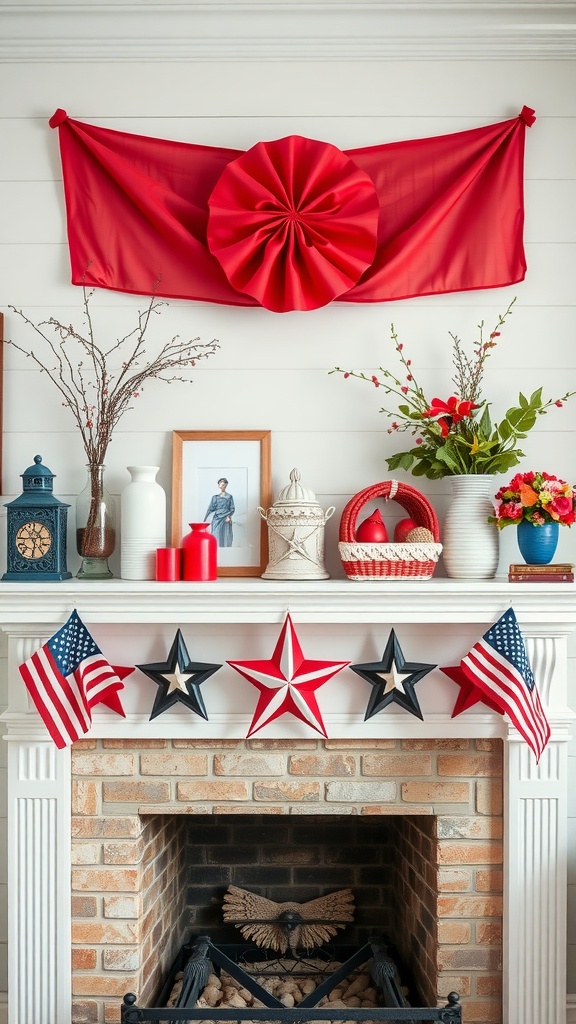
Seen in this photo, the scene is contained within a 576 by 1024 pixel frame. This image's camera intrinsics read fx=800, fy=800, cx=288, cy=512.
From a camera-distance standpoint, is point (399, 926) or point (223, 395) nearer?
point (223, 395)

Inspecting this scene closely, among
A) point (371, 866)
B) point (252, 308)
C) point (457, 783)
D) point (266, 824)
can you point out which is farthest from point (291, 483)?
point (371, 866)

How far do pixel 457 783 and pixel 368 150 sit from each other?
1617mm

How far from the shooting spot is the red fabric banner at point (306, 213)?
202 centimetres

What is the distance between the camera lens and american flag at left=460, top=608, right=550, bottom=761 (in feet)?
5.87

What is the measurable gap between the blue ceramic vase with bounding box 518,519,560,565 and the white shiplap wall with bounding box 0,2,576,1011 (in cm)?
19

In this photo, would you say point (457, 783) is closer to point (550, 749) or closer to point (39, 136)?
point (550, 749)

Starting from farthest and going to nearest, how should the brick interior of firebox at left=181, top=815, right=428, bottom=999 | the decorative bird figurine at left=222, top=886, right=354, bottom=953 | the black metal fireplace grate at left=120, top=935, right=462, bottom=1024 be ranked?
1. the brick interior of firebox at left=181, top=815, right=428, bottom=999
2. the decorative bird figurine at left=222, top=886, right=354, bottom=953
3. the black metal fireplace grate at left=120, top=935, right=462, bottom=1024

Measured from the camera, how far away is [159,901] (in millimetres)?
2107

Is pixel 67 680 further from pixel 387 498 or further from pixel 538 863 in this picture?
pixel 538 863

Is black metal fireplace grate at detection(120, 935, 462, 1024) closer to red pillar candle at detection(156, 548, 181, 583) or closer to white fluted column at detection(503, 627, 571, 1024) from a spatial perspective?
white fluted column at detection(503, 627, 571, 1024)

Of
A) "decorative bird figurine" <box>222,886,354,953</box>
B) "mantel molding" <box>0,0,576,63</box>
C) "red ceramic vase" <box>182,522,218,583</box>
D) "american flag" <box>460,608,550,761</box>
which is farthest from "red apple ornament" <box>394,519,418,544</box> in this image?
"mantel molding" <box>0,0,576,63</box>

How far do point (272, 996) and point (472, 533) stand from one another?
1.25 metres

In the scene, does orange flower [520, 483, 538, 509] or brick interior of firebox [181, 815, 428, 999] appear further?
brick interior of firebox [181, 815, 428, 999]

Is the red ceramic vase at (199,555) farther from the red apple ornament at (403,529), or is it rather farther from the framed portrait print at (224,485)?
the red apple ornament at (403,529)
